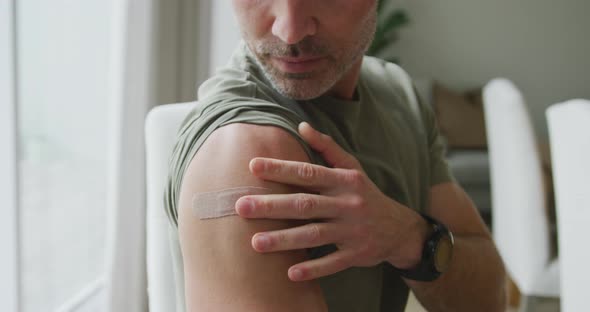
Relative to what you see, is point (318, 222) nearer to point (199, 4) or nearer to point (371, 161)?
point (371, 161)

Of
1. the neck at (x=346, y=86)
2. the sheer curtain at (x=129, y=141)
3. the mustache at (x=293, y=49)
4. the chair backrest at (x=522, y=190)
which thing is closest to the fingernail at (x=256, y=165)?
the mustache at (x=293, y=49)

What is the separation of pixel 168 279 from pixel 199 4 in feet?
5.23

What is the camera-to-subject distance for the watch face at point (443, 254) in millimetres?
812

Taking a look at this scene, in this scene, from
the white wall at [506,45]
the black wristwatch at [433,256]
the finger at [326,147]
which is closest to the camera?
the finger at [326,147]

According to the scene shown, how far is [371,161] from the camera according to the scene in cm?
84

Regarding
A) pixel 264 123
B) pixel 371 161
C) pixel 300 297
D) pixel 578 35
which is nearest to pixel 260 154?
pixel 264 123

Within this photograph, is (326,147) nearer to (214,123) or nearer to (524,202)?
(214,123)

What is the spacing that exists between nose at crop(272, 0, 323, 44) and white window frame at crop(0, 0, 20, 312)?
815 mm

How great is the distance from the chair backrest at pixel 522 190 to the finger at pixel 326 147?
1350 mm

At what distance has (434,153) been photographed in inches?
40.6

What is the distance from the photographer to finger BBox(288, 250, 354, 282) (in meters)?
0.58

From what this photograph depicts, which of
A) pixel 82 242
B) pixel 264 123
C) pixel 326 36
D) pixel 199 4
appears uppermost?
pixel 199 4

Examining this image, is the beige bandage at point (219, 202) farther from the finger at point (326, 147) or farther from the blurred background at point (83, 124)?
the blurred background at point (83, 124)

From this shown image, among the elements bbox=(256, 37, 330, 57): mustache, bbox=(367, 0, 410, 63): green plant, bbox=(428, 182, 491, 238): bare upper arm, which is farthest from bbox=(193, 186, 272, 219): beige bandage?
bbox=(367, 0, 410, 63): green plant
